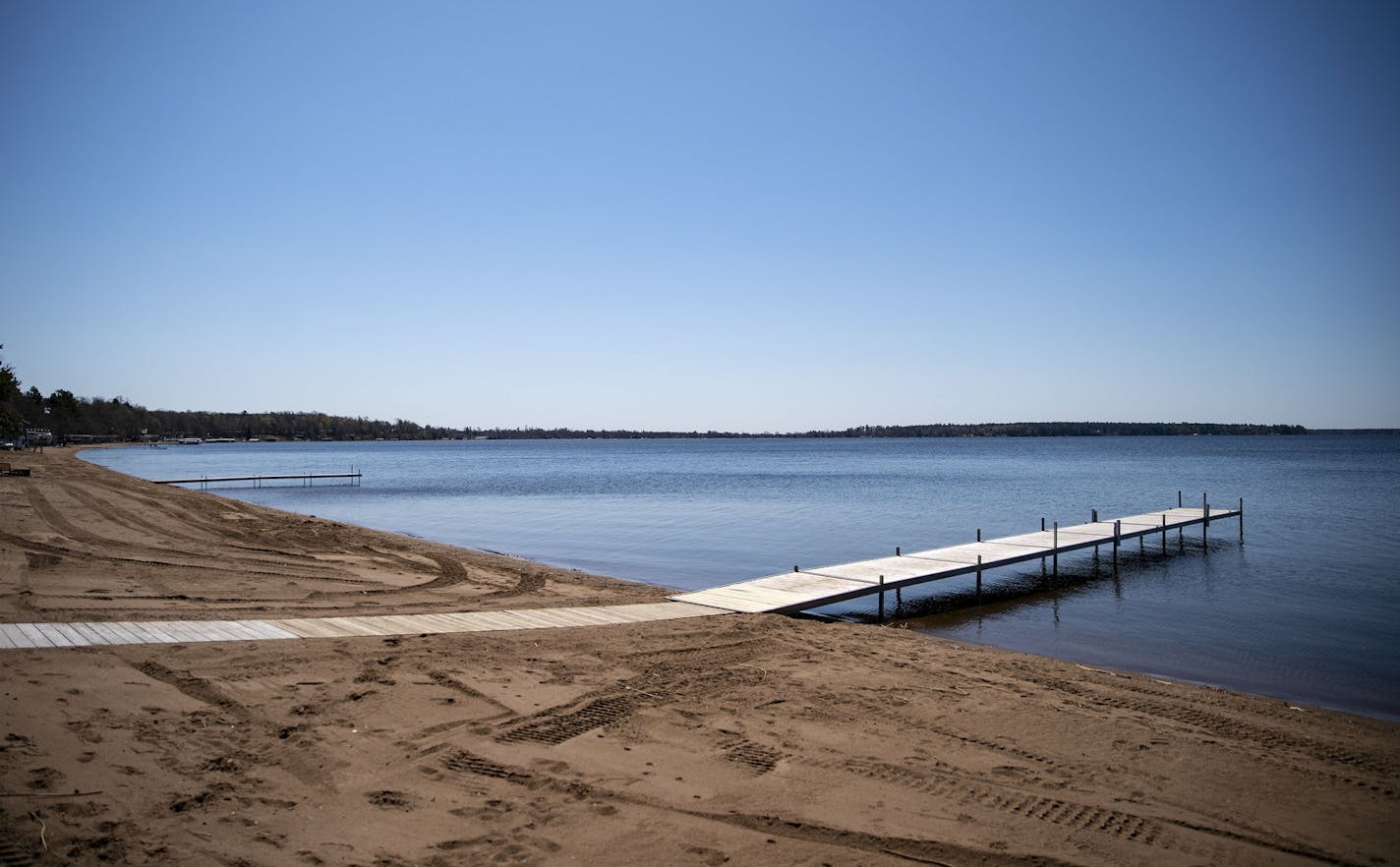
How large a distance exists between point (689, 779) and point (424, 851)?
214 centimetres

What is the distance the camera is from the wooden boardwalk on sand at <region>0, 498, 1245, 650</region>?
9.28 meters

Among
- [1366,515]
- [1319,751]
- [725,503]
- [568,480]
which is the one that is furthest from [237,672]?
[568,480]

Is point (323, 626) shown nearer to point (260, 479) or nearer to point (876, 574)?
point (876, 574)

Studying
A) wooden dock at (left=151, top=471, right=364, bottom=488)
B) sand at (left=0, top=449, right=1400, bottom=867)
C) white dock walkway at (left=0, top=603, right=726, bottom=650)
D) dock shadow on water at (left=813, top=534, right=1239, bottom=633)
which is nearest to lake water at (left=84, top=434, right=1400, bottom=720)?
dock shadow on water at (left=813, top=534, right=1239, bottom=633)

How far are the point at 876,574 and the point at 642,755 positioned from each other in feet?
33.3

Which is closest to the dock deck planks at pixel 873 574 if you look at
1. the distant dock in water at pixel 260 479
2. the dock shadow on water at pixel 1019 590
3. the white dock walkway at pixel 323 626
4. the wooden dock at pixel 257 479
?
the dock shadow on water at pixel 1019 590

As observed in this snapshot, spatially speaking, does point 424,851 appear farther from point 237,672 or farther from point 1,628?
point 1,628

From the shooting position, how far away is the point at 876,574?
1614cm

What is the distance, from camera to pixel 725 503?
40.1 m

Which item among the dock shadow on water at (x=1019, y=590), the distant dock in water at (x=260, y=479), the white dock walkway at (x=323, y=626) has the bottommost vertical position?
the dock shadow on water at (x=1019, y=590)

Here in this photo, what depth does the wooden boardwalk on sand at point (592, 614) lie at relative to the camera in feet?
30.5

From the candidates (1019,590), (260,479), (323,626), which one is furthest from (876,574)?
(260,479)

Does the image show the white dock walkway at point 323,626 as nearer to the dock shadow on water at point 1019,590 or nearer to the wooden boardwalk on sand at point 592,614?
the wooden boardwalk on sand at point 592,614

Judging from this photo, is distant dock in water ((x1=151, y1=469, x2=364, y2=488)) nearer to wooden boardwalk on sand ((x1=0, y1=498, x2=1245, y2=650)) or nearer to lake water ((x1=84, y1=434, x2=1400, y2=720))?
lake water ((x1=84, y1=434, x2=1400, y2=720))
